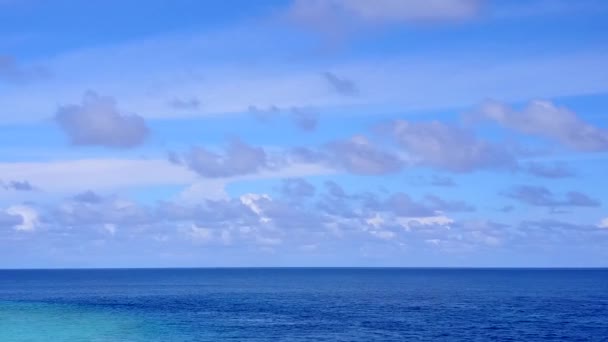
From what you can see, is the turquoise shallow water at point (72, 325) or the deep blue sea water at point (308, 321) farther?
the deep blue sea water at point (308, 321)

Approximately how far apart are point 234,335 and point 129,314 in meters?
32.1

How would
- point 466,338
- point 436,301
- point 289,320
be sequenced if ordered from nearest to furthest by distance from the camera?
point 466,338 → point 289,320 → point 436,301

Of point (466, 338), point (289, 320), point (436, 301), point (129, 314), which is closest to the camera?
point (466, 338)

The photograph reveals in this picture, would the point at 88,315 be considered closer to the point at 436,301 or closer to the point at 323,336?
the point at 323,336

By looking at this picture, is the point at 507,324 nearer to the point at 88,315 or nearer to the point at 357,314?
the point at 357,314

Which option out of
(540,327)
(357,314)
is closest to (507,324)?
(540,327)

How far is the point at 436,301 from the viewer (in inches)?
5714

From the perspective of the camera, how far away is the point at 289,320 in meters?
105

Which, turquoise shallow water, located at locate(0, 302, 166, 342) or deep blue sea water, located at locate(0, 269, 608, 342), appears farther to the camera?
deep blue sea water, located at locate(0, 269, 608, 342)

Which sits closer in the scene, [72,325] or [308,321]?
[72,325]

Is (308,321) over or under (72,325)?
over

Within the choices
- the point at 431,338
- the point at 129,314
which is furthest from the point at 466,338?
the point at 129,314

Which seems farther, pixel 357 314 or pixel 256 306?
pixel 256 306

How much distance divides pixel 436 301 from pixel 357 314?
35.1 metres
